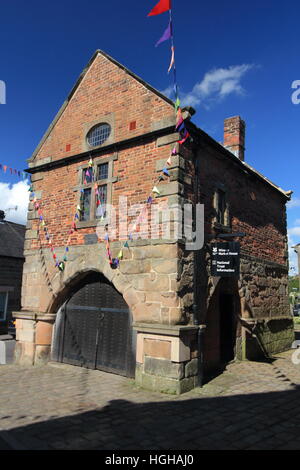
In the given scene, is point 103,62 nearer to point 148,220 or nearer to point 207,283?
point 148,220

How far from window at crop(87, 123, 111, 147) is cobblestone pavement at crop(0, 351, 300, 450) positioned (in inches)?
234

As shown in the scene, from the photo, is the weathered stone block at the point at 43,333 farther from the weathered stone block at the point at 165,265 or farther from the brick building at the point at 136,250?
the weathered stone block at the point at 165,265

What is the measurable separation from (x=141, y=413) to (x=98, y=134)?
6984mm

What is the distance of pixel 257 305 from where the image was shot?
11.2m

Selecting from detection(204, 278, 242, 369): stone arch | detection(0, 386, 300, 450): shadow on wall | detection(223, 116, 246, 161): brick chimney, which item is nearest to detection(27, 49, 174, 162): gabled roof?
detection(204, 278, 242, 369): stone arch

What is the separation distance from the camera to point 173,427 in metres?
5.30

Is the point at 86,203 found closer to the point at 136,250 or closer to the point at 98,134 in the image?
the point at 98,134

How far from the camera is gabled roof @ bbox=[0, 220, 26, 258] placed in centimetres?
1960

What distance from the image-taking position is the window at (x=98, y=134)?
9594mm

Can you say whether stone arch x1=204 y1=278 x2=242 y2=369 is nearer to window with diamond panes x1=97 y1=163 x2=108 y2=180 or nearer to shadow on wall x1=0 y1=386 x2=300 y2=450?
shadow on wall x1=0 y1=386 x2=300 y2=450

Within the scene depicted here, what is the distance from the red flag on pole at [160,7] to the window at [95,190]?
3405 millimetres

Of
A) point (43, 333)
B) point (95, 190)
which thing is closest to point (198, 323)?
point (95, 190)

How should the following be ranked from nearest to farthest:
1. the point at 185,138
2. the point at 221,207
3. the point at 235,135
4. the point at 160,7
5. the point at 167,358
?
1. the point at 160,7
2. the point at 167,358
3. the point at 185,138
4. the point at 221,207
5. the point at 235,135

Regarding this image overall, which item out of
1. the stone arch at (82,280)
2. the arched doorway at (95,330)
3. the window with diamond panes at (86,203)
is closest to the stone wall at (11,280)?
the arched doorway at (95,330)
